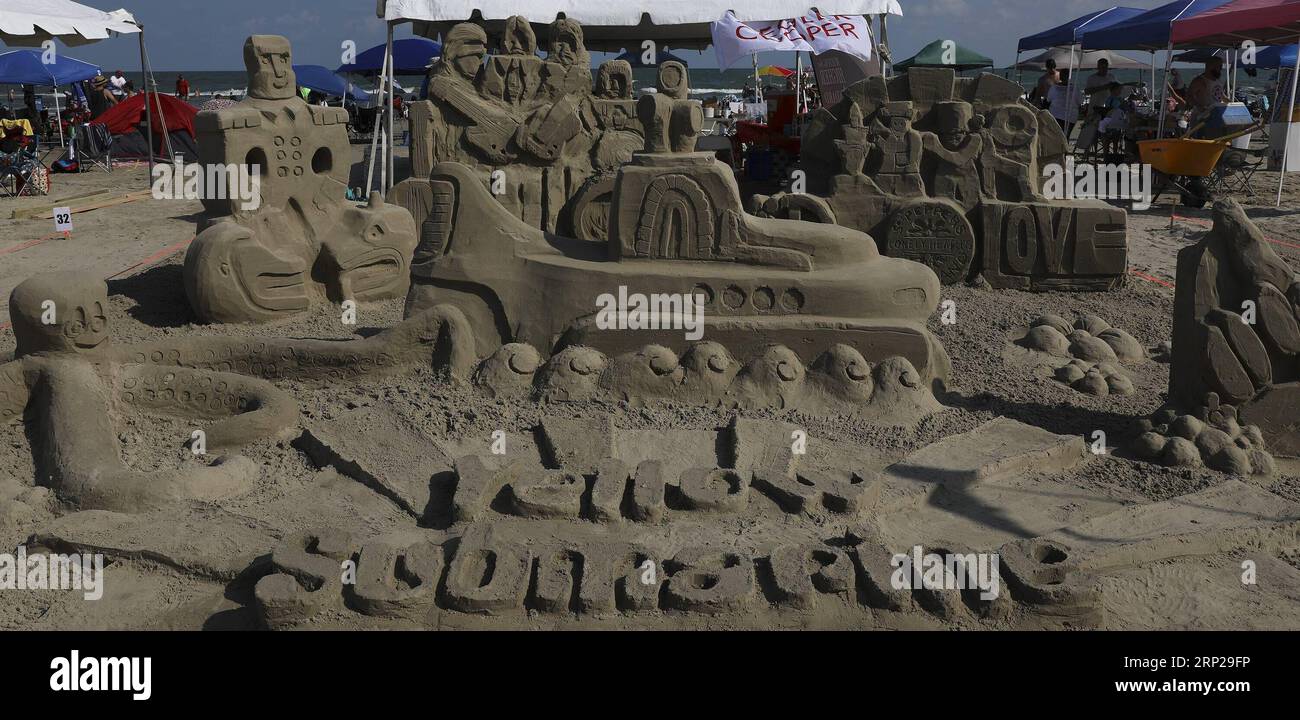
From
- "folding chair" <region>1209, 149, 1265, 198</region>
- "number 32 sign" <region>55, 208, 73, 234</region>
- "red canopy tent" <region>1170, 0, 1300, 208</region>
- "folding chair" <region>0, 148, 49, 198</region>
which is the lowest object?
"number 32 sign" <region>55, 208, 73, 234</region>

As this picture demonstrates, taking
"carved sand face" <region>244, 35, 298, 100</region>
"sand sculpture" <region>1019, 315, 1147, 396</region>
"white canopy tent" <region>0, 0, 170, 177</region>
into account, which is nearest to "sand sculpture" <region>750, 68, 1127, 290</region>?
"sand sculpture" <region>1019, 315, 1147, 396</region>

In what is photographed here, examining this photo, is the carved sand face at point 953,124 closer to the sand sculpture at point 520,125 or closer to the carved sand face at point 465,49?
the sand sculpture at point 520,125

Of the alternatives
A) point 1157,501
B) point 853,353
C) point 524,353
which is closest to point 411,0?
point 524,353

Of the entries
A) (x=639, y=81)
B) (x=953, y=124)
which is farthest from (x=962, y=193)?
(x=639, y=81)

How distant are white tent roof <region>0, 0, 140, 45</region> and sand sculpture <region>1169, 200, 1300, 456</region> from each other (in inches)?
437

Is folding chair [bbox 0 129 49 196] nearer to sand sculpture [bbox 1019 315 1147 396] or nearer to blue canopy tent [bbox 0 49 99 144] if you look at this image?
blue canopy tent [bbox 0 49 99 144]

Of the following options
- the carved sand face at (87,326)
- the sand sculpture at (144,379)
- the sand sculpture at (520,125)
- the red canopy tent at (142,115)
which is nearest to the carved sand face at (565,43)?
the sand sculpture at (520,125)

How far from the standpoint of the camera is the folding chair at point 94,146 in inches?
632

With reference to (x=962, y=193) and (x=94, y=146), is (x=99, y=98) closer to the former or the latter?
(x=94, y=146)

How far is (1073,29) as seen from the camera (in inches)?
619

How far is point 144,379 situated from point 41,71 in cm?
1450

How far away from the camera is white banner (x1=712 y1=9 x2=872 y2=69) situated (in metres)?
10.8

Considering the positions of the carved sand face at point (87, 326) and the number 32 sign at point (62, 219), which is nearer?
the carved sand face at point (87, 326)

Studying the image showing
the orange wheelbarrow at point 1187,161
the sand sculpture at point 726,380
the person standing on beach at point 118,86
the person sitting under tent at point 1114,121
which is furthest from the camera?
the person standing on beach at point 118,86
